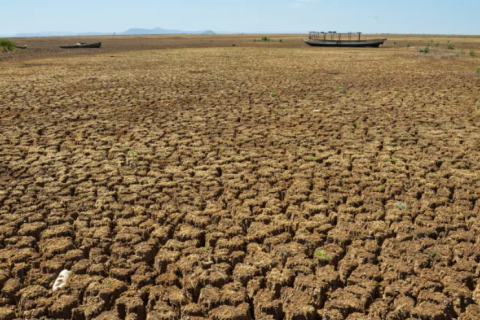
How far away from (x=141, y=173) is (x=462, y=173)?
162 inches

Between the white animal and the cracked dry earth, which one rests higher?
the cracked dry earth

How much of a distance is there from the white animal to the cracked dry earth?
0.06 m

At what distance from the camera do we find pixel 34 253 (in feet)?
11.3

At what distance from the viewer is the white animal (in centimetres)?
303

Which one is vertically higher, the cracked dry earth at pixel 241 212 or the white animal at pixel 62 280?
the cracked dry earth at pixel 241 212

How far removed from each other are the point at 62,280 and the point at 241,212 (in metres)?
1.79

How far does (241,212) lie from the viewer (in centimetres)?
413

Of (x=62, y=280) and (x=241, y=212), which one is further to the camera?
(x=241, y=212)

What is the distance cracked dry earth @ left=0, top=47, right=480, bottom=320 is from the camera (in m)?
2.91

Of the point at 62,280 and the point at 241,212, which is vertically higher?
the point at 241,212

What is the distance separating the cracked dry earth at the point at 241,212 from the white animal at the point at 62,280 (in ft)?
0.20

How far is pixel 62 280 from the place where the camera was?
10.2 feet

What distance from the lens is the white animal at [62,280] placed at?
9.93 feet

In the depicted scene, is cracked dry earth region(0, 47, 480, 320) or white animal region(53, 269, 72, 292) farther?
white animal region(53, 269, 72, 292)
